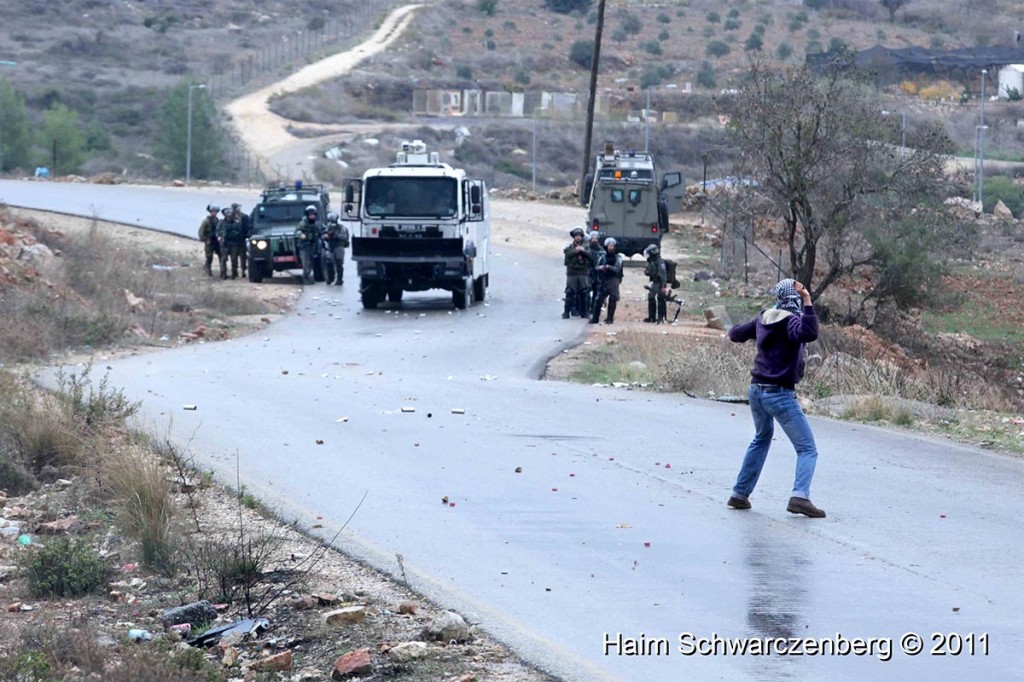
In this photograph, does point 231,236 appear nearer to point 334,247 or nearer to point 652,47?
point 334,247

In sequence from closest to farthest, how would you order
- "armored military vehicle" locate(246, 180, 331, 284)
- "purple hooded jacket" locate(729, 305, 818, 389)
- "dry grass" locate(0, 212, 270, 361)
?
"purple hooded jacket" locate(729, 305, 818, 389), "dry grass" locate(0, 212, 270, 361), "armored military vehicle" locate(246, 180, 331, 284)

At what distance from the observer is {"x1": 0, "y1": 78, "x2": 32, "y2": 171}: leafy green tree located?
66.8 meters

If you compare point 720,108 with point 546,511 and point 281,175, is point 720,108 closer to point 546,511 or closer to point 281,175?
point 546,511

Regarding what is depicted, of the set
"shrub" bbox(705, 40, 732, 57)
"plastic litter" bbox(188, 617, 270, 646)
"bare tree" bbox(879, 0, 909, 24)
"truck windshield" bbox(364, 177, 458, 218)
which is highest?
"bare tree" bbox(879, 0, 909, 24)

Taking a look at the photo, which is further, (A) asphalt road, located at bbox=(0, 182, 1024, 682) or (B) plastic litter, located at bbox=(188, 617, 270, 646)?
(B) plastic litter, located at bbox=(188, 617, 270, 646)

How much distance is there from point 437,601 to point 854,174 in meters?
21.6

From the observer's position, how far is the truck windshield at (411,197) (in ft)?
92.3

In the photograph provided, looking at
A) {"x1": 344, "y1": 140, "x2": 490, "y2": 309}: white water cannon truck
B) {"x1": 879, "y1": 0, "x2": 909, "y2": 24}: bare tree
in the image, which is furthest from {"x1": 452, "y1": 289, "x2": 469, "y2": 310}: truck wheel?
{"x1": 879, "y1": 0, "x2": 909, "y2": 24}: bare tree

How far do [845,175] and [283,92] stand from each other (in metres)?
62.0

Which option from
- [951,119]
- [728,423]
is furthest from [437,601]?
[951,119]

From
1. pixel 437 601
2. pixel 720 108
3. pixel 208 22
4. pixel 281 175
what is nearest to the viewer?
pixel 437 601

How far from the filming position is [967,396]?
1873 cm

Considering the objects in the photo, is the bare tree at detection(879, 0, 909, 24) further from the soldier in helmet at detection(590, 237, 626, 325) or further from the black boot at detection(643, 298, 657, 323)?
the soldier in helmet at detection(590, 237, 626, 325)

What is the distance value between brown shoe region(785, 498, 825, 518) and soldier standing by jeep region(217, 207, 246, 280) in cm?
2543
